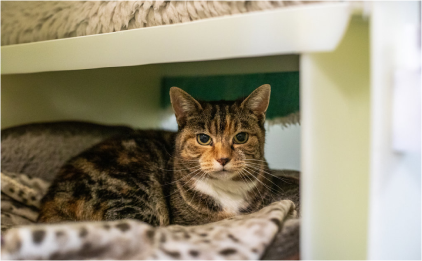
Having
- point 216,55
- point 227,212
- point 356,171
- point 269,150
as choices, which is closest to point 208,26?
point 216,55

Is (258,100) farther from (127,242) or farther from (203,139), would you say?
(127,242)

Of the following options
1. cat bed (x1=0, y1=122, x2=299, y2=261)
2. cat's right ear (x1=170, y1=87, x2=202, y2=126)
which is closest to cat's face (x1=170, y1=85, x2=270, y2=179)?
cat's right ear (x1=170, y1=87, x2=202, y2=126)

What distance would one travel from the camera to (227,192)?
3.62ft

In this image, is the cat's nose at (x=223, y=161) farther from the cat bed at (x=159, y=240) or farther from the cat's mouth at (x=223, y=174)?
the cat bed at (x=159, y=240)

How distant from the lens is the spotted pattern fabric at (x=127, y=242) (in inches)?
25.1

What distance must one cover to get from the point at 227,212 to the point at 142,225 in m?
0.43

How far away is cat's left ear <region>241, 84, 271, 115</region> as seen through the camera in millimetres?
1069

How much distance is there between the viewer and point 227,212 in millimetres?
1079

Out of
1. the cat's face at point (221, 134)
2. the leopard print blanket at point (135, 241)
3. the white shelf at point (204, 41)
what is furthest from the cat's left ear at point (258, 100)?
the leopard print blanket at point (135, 241)

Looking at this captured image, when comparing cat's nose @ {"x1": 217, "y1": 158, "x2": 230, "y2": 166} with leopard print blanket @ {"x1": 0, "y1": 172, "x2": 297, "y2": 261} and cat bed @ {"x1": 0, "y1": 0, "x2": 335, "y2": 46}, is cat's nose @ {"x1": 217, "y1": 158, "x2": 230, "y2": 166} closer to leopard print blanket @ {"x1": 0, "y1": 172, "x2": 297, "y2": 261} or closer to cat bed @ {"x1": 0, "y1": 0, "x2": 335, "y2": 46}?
leopard print blanket @ {"x1": 0, "y1": 172, "x2": 297, "y2": 261}

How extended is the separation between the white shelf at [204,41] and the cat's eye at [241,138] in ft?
1.18

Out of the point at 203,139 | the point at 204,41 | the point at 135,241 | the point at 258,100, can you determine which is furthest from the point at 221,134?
the point at 135,241

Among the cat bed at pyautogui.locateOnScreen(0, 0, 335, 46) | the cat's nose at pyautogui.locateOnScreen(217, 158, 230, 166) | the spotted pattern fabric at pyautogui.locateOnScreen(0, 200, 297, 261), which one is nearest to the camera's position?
the spotted pattern fabric at pyautogui.locateOnScreen(0, 200, 297, 261)

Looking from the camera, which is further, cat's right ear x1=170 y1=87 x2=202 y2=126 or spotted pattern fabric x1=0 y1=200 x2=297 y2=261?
cat's right ear x1=170 y1=87 x2=202 y2=126
